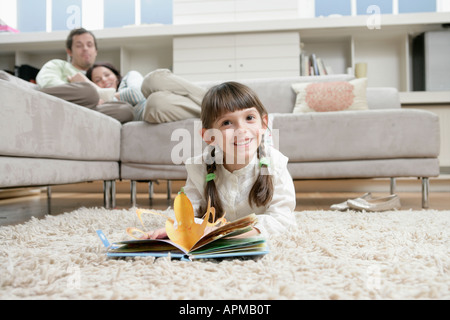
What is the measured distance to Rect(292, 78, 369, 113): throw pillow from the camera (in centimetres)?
187

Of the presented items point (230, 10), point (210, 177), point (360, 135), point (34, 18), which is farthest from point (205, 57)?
point (210, 177)

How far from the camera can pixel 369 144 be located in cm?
158

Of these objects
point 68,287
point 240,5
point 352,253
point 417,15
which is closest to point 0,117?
point 68,287

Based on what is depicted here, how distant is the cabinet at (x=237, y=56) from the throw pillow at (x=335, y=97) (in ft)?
4.04

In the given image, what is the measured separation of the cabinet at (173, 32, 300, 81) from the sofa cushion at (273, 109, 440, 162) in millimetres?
1634

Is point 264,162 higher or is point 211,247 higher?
point 264,162

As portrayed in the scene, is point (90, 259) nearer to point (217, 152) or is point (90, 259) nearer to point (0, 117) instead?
point (217, 152)

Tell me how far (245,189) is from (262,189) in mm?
62

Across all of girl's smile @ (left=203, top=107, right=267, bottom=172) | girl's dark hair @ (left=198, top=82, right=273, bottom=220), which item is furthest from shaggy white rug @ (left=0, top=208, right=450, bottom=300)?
girl's smile @ (left=203, top=107, right=267, bottom=172)

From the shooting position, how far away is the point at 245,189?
942 mm

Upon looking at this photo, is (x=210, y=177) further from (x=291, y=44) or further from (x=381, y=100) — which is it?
(x=291, y=44)

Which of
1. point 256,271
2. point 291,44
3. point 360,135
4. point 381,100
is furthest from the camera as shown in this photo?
point 291,44

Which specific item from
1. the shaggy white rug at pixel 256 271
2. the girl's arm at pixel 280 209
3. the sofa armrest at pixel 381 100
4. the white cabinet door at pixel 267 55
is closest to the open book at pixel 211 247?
the shaggy white rug at pixel 256 271
